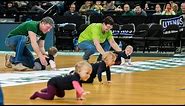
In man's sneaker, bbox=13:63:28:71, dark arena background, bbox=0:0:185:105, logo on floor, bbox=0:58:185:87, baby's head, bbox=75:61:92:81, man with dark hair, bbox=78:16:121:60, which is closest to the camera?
baby's head, bbox=75:61:92:81

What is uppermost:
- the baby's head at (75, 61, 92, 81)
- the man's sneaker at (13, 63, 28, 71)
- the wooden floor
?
the baby's head at (75, 61, 92, 81)

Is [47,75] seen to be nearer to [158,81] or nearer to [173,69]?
[158,81]

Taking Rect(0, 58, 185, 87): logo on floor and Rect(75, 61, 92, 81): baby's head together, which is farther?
Rect(0, 58, 185, 87): logo on floor

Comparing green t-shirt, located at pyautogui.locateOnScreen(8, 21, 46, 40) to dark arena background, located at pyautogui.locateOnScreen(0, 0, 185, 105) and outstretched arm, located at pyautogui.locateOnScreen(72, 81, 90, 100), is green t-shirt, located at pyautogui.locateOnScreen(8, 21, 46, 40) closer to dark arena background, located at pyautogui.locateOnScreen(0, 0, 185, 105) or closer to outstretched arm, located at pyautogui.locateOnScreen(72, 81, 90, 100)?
dark arena background, located at pyautogui.locateOnScreen(0, 0, 185, 105)

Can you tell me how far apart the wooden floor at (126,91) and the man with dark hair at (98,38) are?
930mm

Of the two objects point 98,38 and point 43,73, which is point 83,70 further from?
point 98,38

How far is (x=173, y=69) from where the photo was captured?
43.7 feet

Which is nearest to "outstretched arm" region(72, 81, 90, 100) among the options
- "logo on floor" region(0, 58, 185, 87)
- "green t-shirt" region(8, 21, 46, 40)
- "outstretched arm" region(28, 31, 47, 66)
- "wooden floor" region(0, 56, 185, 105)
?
"wooden floor" region(0, 56, 185, 105)

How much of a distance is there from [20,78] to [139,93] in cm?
Result: 283

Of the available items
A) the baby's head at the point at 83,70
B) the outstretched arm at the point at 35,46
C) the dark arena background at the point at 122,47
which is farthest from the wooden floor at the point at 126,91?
the outstretched arm at the point at 35,46

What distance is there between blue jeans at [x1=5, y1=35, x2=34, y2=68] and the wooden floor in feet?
7.10

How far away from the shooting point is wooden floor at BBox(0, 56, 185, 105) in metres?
7.56

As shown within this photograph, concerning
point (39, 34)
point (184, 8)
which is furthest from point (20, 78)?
point (184, 8)

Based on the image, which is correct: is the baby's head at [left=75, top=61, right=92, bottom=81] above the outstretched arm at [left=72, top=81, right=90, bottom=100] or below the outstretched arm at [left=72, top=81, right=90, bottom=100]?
above
